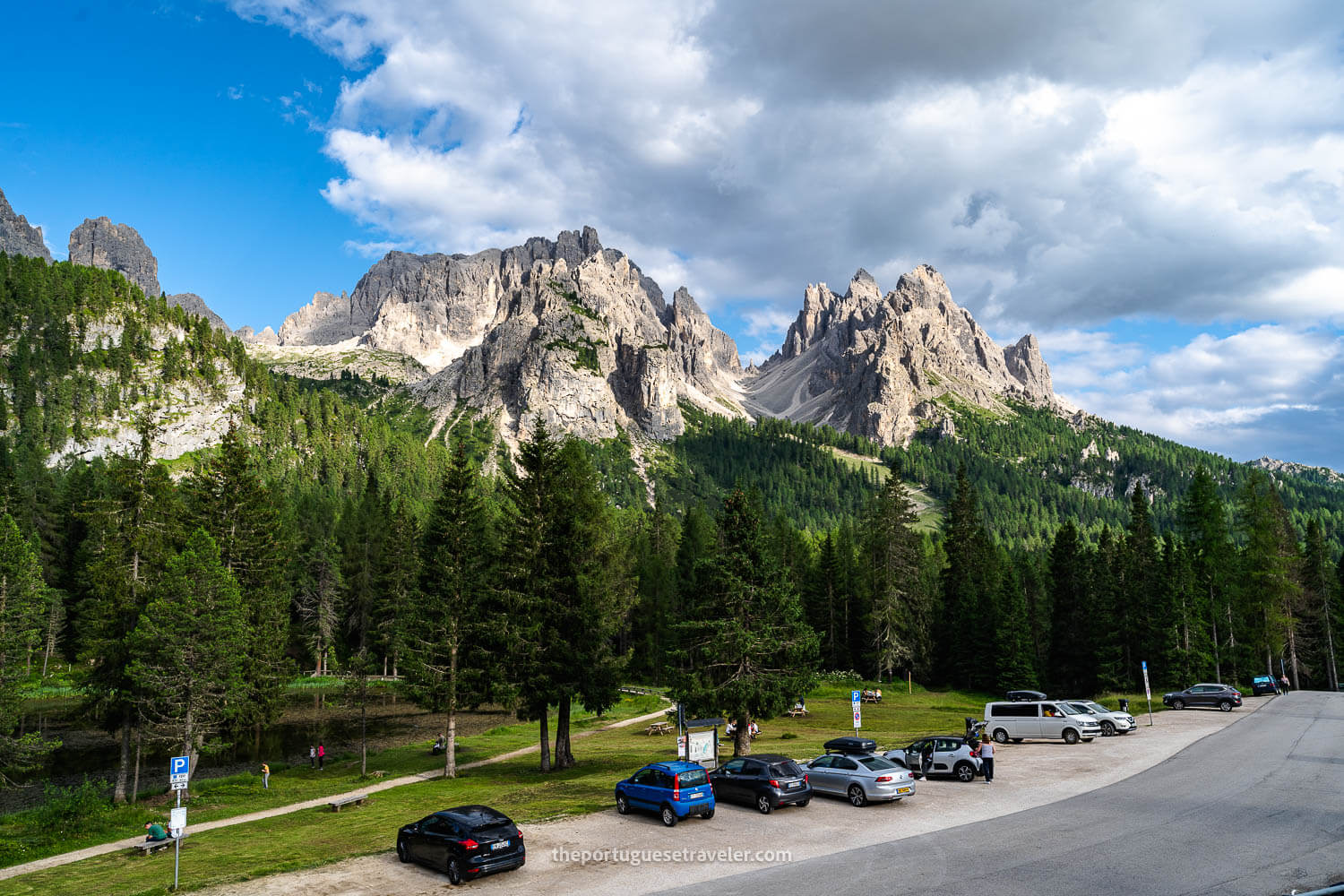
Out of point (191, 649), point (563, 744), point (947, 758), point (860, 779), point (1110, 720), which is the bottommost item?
point (563, 744)

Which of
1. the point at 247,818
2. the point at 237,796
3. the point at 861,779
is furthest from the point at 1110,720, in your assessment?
the point at 237,796

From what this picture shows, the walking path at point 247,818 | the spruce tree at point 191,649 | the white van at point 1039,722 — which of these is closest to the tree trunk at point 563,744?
the walking path at point 247,818

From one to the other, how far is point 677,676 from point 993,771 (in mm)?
15152

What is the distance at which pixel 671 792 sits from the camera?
25.5 m

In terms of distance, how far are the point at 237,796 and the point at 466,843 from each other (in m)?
27.8

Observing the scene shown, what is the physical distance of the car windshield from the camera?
28.2 metres

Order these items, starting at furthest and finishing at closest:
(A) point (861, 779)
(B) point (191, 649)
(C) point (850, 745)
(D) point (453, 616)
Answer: (D) point (453, 616) → (B) point (191, 649) → (C) point (850, 745) → (A) point (861, 779)

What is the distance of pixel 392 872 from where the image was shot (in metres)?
21.8

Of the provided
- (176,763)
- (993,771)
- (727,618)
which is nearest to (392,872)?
(176,763)

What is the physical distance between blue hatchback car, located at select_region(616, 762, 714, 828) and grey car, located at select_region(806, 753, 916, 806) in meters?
5.55

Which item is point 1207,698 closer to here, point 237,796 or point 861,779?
point 861,779

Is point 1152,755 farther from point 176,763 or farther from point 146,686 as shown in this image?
point 146,686

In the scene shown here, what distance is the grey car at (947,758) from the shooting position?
105 ft

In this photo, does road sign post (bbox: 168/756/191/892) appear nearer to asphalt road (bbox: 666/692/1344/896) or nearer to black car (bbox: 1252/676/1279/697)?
asphalt road (bbox: 666/692/1344/896)
